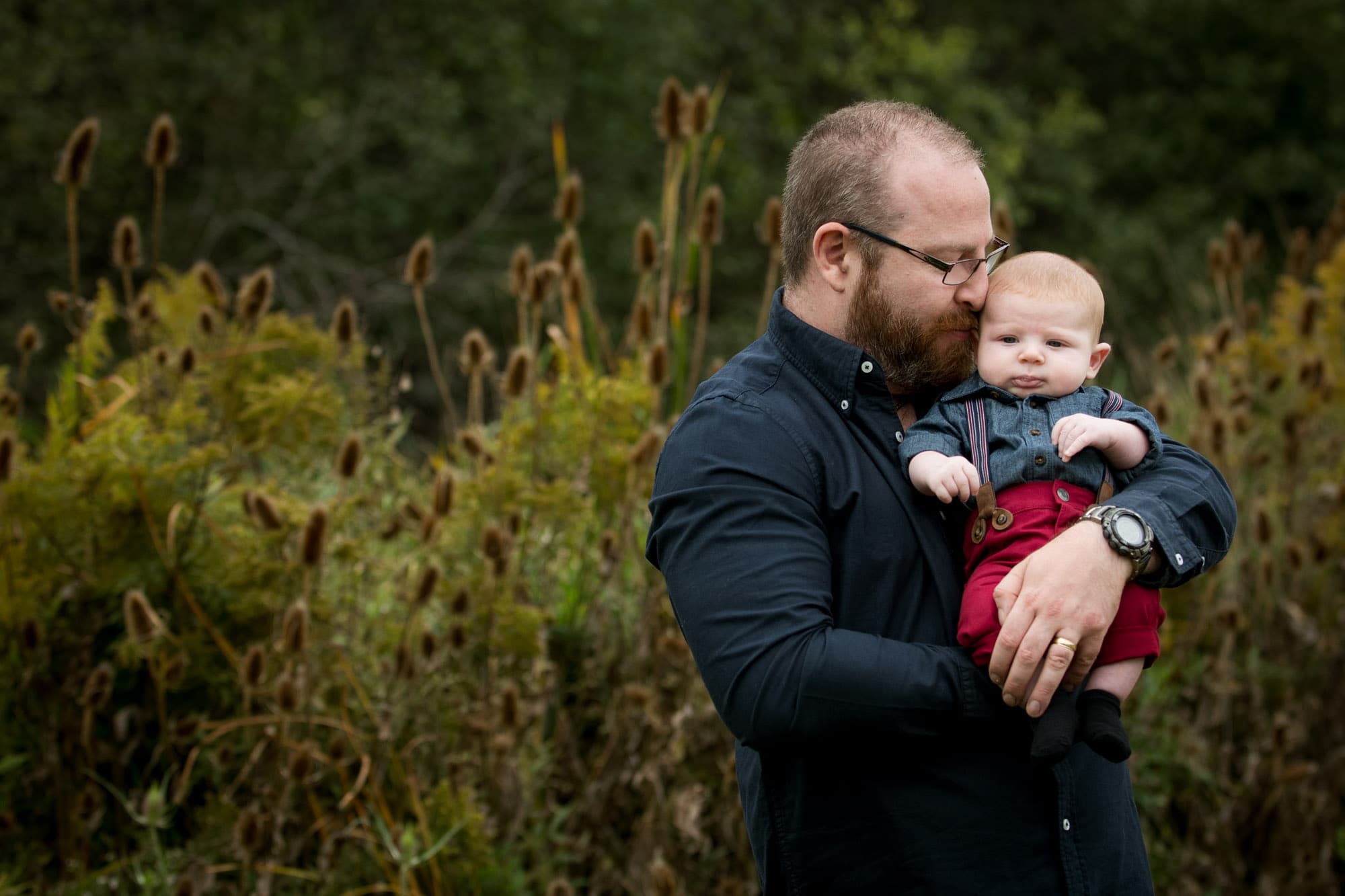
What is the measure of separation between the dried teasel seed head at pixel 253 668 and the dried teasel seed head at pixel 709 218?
1791 millimetres

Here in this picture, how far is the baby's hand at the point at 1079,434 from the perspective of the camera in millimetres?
1993

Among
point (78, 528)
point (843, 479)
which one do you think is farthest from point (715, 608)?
point (78, 528)

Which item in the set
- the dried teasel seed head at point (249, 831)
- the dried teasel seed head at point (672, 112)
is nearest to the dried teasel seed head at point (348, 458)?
the dried teasel seed head at point (249, 831)

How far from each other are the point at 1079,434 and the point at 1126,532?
19 centimetres

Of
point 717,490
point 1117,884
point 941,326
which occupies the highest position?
point 941,326

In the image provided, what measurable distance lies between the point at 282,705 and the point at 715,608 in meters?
1.56

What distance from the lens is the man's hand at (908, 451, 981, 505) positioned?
1.92 metres

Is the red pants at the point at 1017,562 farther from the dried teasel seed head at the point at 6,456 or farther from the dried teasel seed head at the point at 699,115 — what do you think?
the dried teasel seed head at the point at 6,456

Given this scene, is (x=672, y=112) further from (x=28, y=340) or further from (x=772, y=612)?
(x=772, y=612)

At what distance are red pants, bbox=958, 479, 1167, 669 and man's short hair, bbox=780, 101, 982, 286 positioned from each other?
463mm

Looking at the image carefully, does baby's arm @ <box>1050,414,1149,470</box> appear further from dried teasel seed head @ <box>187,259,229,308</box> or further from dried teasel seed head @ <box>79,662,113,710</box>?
dried teasel seed head @ <box>187,259,229,308</box>

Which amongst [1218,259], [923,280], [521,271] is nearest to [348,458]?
[521,271]

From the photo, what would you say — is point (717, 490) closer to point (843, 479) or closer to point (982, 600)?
point (843, 479)

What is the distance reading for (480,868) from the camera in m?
3.27
